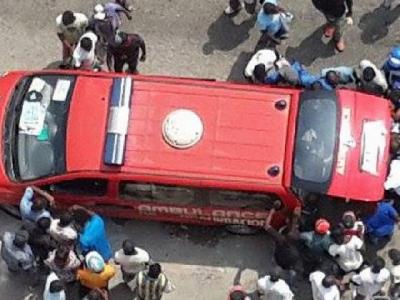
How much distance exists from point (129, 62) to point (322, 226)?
3.45 metres

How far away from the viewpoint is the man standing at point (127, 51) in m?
14.7

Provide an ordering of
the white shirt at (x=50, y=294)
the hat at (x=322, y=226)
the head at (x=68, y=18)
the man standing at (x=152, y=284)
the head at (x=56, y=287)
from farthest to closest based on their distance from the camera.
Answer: the head at (x=68, y=18), the hat at (x=322, y=226), the man standing at (x=152, y=284), the white shirt at (x=50, y=294), the head at (x=56, y=287)

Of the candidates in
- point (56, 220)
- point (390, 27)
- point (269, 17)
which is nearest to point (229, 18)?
point (269, 17)

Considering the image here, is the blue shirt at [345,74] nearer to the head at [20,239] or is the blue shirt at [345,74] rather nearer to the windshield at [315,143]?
the windshield at [315,143]

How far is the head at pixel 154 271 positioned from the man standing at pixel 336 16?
4226 mm

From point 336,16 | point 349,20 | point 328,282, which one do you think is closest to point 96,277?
point 328,282

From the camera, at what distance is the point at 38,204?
13.3 m

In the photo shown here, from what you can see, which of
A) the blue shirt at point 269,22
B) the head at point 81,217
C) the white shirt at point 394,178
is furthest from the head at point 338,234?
the blue shirt at point 269,22

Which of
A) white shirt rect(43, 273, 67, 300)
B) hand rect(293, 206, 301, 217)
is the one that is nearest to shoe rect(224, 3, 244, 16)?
hand rect(293, 206, 301, 217)

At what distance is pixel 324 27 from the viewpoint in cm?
1577

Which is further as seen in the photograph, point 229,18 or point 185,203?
point 229,18

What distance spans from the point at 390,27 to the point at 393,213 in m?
3.20

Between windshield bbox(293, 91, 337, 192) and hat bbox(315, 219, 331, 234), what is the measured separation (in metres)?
0.38

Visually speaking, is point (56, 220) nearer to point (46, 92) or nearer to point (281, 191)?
point (46, 92)
